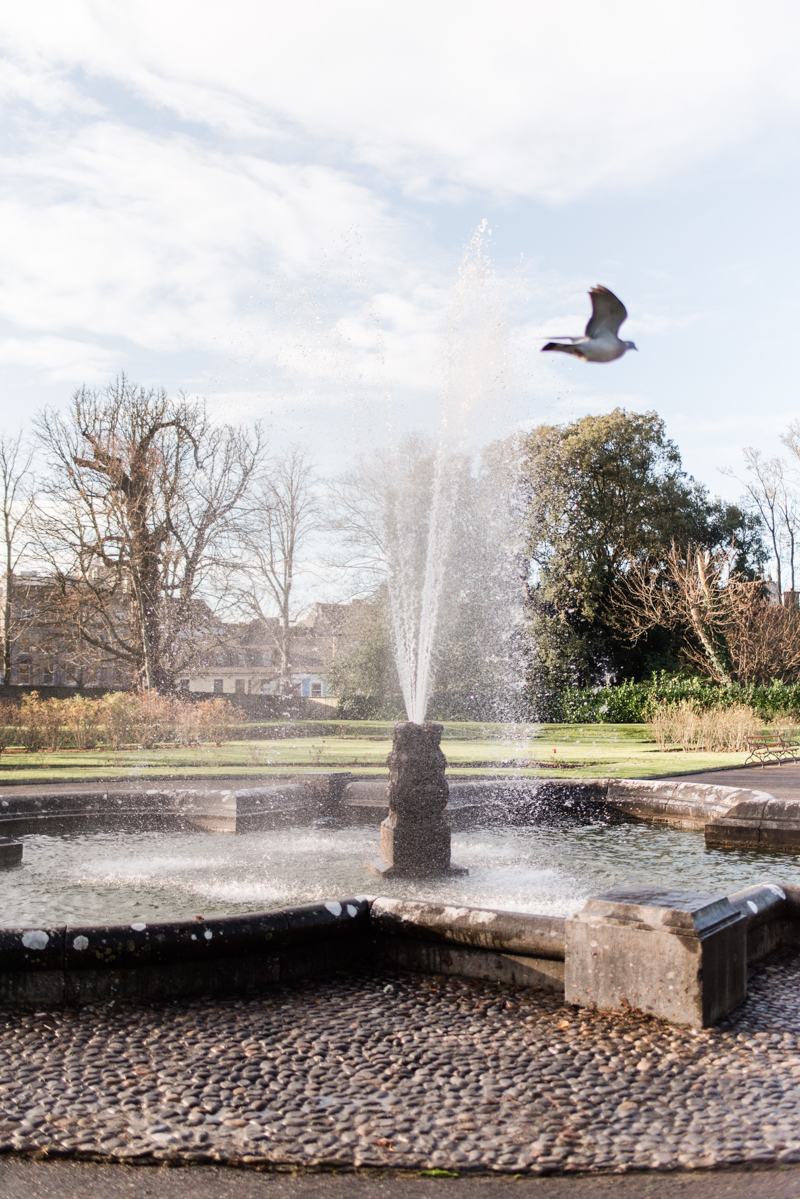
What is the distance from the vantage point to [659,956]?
12.4 feet

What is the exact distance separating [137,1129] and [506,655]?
29.8 meters

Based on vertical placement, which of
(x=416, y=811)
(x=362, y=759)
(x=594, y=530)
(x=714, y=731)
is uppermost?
(x=594, y=530)

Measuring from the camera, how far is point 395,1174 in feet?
8.79

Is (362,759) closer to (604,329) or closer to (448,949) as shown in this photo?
(448,949)

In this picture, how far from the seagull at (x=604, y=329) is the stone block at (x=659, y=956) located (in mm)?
2550

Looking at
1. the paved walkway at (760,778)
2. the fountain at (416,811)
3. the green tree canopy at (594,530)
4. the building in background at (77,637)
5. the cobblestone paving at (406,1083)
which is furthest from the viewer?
the green tree canopy at (594,530)

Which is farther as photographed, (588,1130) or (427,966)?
(427,966)

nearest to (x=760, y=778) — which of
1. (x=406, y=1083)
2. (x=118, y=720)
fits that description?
(x=406, y=1083)

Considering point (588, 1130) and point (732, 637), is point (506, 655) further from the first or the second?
point (588, 1130)

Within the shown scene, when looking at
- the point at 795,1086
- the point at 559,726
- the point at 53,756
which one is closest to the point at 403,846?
the point at 795,1086

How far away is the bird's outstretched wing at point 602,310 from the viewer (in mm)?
4430

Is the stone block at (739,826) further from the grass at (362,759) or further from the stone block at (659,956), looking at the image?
the grass at (362,759)

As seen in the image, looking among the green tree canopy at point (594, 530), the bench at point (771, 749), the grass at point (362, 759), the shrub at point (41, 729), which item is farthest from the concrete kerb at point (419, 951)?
the green tree canopy at point (594, 530)

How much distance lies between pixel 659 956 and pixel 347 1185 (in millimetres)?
1710
